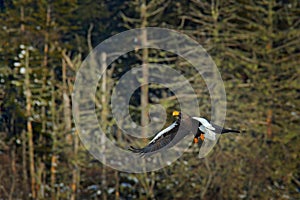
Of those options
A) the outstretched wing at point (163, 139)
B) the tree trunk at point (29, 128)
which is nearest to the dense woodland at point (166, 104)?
the tree trunk at point (29, 128)

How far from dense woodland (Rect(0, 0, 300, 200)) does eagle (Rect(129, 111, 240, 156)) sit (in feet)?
20.9

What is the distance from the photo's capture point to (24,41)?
17.3 m

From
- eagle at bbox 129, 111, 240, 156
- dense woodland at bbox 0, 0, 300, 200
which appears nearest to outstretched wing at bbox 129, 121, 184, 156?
eagle at bbox 129, 111, 240, 156

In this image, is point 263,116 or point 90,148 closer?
point 90,148

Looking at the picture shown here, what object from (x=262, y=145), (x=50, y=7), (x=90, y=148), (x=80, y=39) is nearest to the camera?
(x=90, y=148)

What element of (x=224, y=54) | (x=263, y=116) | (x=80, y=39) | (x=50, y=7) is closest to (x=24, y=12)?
(x=50, y=7)

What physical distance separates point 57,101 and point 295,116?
6.06 meters

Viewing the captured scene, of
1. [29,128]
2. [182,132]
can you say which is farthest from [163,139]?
[29,128]

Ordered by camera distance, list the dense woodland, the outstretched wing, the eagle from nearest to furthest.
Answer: the eagle, the outstretched wing, the dense woodland

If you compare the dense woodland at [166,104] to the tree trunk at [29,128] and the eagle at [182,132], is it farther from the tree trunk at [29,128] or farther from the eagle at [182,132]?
the eagle at [182,132]

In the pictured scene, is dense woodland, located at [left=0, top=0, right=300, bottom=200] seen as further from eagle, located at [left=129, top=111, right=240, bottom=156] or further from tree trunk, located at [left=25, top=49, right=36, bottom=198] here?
eagle, located at [left=129, top=111, right=240, bottom=156]

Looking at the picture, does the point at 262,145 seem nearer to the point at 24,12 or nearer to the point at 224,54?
the point at 224,54

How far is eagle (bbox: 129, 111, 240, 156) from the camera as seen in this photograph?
5.30 metres

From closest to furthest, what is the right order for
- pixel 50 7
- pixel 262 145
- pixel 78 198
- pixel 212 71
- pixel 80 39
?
pixel 78 198 < pixel 262 145 < pixel 212 71 < pixel 50 7 < pixel 80 39
